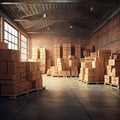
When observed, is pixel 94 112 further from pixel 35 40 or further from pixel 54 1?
pixel 35 40

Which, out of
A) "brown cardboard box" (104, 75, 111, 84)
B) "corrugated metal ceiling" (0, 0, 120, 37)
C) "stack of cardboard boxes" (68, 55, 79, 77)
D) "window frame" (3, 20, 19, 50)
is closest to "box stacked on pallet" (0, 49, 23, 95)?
"brown cardboard box" (104, 75, 111, 84)

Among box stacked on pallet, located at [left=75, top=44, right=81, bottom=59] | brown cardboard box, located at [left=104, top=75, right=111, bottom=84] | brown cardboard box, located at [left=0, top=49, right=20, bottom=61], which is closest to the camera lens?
brown cardboard box, located at [left=0, top=49, right=20, bottom=61]

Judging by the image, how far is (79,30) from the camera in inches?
995

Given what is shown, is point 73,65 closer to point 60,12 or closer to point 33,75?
point 60,12

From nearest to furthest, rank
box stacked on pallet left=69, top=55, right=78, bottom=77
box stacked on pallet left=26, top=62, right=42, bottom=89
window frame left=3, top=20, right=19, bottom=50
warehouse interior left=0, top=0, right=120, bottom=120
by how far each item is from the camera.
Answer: warehouse interior left=0, top=0, right=120, bottom=120 → box stacked on pallet left=26, top=62, right=42, bottom=89 → window frame left=3, top=20, right=19, bottom=50 → box stacked on pallet left=69, top=55, right=78, bottom=77

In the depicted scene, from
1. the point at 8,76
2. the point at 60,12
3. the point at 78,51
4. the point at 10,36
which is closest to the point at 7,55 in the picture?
the point at 8,76

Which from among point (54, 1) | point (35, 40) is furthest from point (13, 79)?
point (35, 40)

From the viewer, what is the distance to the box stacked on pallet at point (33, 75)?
32.2 ft

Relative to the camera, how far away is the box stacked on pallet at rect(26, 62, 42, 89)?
32.2ft

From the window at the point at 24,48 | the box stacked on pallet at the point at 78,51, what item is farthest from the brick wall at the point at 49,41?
Result: the box stacked on pallet at the point at 78,51

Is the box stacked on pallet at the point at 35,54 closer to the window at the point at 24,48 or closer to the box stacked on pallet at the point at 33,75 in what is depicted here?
the window at the point at 24,48

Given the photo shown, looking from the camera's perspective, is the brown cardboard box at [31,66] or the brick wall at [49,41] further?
the brick wall at [49,41]

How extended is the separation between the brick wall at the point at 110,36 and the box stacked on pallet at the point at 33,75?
6.94 m

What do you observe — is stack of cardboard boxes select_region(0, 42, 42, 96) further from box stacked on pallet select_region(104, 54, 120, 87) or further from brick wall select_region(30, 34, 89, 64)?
brick wall select_region(30, 34, 89, 64)
